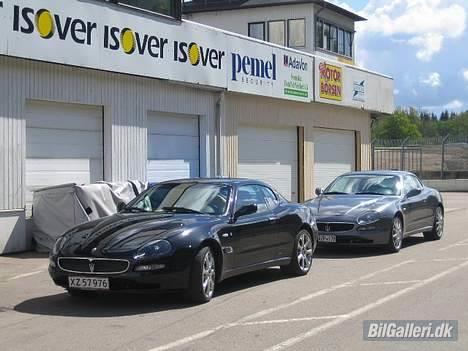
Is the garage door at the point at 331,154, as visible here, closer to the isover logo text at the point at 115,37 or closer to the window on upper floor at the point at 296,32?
the isover logo text at the point at 115,37

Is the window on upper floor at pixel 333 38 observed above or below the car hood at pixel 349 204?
above

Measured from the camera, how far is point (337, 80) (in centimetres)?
2444

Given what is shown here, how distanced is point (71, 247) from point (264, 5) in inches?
1238

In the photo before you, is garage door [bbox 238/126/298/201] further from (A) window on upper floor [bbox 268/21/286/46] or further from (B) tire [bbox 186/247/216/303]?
(A) window on upper floor [bbox 268/21/286/46]

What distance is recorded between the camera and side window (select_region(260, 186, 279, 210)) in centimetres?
1025

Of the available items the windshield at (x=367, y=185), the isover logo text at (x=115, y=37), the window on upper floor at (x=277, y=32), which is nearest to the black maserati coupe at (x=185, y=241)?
the windshield at (x=367, y=185)

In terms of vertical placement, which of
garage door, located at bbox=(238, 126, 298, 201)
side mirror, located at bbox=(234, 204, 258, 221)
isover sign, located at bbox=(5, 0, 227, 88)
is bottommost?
side mirror, located at bbox=(234, 204, 258, 221)

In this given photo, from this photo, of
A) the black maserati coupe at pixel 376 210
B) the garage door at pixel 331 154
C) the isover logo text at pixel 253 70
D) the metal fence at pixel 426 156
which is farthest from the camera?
the metal fence at pixel 426 156

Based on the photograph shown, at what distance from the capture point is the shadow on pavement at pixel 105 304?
7980 millimetres

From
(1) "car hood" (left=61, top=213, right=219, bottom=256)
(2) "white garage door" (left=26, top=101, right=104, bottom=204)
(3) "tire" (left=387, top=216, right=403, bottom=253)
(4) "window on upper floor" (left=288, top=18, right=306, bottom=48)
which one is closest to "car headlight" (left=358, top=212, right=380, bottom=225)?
(3) "tire" (left=387, top=216, right=403, bottom=253)

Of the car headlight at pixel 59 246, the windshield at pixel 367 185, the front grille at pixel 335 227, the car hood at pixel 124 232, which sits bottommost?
the front grille at pixel 335 227

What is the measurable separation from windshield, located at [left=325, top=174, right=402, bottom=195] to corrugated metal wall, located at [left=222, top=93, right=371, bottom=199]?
4556mm

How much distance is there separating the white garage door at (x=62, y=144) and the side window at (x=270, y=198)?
215 inches

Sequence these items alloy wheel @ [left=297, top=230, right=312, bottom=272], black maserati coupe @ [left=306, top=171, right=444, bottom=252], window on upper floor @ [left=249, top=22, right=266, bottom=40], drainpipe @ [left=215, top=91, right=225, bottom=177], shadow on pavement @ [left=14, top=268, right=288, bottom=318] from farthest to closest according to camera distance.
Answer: window on upper floor @ [left=249, top=22, right=266, bottom=40] < drainpipe @ [left=215, top=91, right=225, bottom=177] < black maserati coupe @ [left=306, top=171, right=444, bottom=252] < alloy wheel @ [left=297, top=230, right=312, bottom=272] < shadow on pavement @ [left=14, top=268, right=288, bottom=318]
